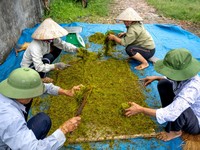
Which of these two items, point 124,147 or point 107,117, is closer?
point 124,147

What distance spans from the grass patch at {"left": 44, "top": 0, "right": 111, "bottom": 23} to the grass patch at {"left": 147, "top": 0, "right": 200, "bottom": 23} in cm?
191

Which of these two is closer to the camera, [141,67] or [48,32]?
[48,32]

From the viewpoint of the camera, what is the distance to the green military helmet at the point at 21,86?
1.85m

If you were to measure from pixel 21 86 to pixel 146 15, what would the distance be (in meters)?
6.34

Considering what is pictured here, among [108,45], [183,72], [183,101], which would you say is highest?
[183,72]

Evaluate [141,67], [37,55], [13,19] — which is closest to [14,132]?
[37,55]

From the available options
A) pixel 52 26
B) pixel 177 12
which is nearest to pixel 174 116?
pixel 52 26

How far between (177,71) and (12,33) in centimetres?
Answer: 356

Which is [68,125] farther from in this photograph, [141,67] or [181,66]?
[141,67]

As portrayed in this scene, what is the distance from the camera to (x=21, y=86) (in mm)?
1874

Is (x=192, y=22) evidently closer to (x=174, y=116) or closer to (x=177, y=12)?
(x=177, y=12)

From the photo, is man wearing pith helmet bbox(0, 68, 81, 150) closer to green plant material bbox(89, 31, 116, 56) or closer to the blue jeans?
the blue jeans

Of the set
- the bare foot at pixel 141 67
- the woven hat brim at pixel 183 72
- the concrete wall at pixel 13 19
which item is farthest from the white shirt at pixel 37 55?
the woven hat brim at pixel 183 72

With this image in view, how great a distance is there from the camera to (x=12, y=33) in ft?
15.4
